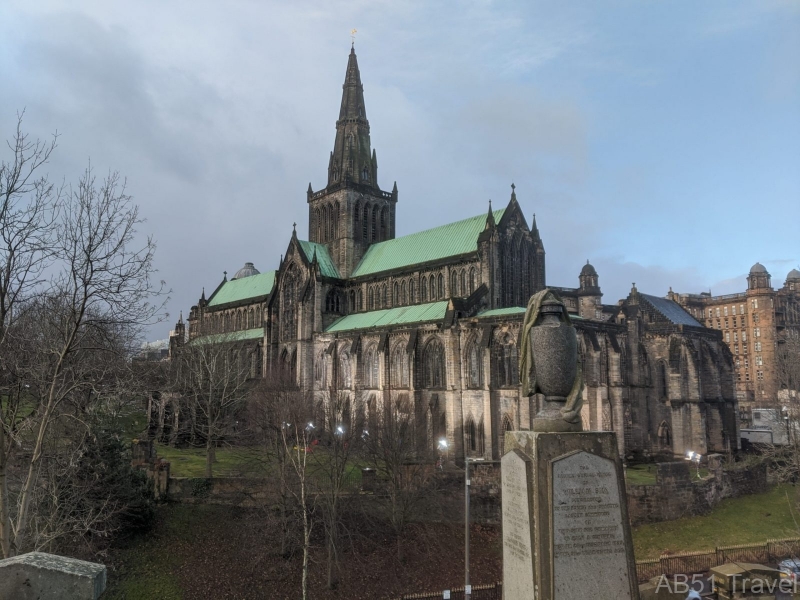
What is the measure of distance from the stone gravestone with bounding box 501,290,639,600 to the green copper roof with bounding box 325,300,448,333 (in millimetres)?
41737

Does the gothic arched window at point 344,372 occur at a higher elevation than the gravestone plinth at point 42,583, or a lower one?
higher

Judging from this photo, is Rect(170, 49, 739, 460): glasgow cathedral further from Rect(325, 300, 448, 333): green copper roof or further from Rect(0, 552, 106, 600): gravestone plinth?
Rect(0, 552, 106, 600): gravestone plinth

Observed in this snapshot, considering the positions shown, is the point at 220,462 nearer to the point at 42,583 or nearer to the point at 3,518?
the point at 3,518

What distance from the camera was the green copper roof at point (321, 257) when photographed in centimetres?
6844

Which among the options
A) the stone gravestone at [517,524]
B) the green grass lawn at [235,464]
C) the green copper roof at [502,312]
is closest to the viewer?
the stone gravestone at [517,524]

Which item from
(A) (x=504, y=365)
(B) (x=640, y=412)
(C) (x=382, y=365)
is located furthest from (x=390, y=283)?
(B) (x=640, y=412)

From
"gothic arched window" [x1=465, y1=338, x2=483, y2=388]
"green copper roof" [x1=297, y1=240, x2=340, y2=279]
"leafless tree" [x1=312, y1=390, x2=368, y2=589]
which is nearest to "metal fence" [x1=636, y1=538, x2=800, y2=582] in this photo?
"leafless tree" [x1=312, y1=390, x2=368, y2=589]

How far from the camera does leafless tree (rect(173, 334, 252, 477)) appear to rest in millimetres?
44969

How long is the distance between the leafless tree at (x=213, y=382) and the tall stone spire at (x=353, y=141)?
2486cm

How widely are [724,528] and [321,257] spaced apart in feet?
161

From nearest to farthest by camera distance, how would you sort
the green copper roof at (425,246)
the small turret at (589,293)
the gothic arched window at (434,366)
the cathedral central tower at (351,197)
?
the gothic arched window at (434,366) → the green copper roof at (425,246) → the small turret at (589,293) → the cathedral central tower at (351,197)

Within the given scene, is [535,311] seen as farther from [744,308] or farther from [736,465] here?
[744,308]

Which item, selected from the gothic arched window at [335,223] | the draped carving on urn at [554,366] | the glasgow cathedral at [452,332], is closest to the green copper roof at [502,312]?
the glasgow cathedral at [452,332]

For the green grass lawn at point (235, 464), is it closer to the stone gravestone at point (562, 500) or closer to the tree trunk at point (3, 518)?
the tree trunk at point (3, 518)
